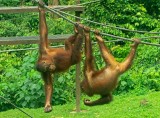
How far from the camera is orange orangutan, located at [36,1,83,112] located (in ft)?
14.1

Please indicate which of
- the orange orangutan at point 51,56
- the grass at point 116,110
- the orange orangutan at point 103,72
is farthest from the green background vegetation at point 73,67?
the orange orangutan at point 103,72

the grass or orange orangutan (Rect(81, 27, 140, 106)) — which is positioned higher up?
orange orangutan (Rect(81, 27, 140, 106))

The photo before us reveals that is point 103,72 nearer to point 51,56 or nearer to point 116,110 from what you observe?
point 51,56

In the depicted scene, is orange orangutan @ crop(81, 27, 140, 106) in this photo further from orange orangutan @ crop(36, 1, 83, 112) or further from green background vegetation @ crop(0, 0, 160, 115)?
green background vegetation @ crop(0, 0, 160, 115)

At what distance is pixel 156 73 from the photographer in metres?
7.71

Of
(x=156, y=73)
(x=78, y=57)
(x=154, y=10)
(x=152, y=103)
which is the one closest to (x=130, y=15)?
(x=154, y=10)

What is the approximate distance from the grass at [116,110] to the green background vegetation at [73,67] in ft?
0.82

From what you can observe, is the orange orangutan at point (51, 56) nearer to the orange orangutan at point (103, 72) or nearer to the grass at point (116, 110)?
the orange orangutan at point (103, 72)

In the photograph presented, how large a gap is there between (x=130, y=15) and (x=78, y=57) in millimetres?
6422

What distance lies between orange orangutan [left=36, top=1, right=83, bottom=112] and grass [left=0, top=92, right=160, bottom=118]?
6.47ft

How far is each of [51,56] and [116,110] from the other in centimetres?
238

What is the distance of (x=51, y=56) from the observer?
447 cm

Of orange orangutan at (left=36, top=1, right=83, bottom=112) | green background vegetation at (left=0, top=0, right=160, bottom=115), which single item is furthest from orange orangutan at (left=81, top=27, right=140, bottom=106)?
green background vegetation at (left=0, top=0, right=160, bottom=115)

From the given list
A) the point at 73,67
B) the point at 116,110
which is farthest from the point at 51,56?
the point at 73,67
